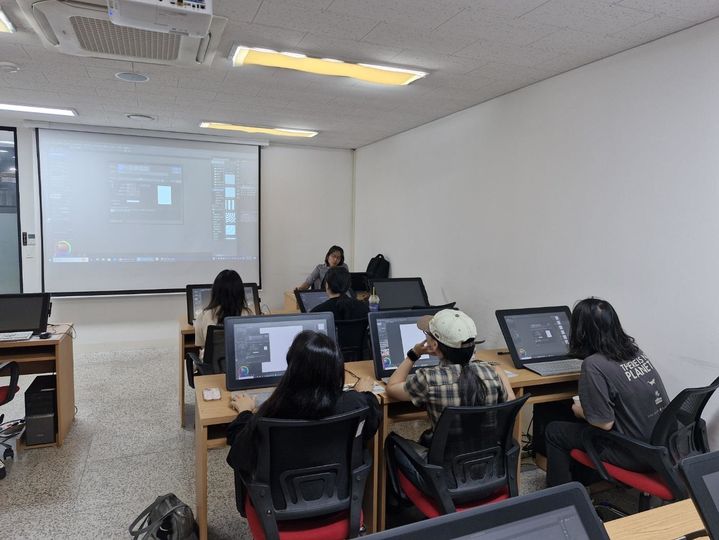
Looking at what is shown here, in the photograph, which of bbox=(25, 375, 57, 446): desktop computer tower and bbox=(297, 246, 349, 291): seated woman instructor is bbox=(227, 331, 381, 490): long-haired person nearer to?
bbox=(25, 375, 57, 446): desktop computer tower

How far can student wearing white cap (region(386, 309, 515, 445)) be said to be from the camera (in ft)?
5.99

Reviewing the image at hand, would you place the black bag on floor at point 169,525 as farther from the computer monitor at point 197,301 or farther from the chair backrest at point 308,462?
the computer monitor at point 197,301

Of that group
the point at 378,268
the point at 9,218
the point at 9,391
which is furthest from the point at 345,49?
the point at 9,218

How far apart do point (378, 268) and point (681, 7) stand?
13.4 ft

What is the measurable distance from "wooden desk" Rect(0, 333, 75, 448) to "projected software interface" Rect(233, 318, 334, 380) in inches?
69.1

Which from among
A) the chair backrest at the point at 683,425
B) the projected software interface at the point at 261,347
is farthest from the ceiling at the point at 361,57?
the chair backrest at the point at 683,425

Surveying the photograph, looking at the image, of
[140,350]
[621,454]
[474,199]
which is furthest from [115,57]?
[140,350]

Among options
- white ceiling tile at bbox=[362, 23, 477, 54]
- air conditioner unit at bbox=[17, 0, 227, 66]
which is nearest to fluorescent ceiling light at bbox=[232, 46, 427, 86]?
air conditioner unit at bbox=[17, 0, 227, 66]

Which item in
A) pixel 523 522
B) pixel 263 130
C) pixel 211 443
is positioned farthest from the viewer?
pixel 263 130

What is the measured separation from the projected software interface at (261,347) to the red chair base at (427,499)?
81 cm

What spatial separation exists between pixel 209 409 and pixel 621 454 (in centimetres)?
190

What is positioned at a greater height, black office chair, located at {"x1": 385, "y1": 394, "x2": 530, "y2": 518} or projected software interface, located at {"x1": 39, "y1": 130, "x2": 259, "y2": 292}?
projected software interface, located at {"x1": 39, "y1": 130, "x2": 259, "y2": 292}

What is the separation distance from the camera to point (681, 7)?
2193 millimetres

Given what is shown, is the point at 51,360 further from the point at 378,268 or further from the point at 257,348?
the point at 378,268
